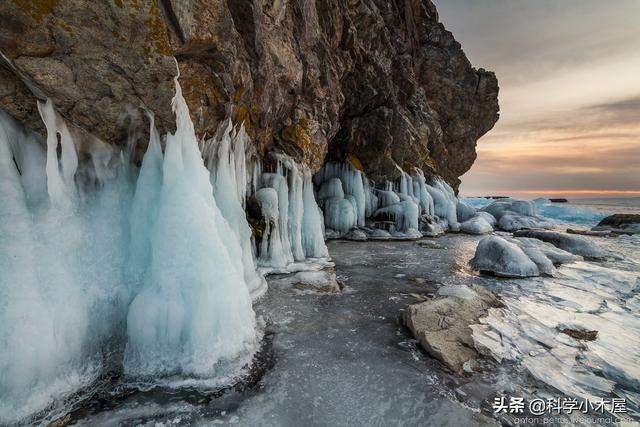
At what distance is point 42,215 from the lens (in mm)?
3539

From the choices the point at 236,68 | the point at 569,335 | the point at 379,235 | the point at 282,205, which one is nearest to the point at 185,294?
the point at 236,68

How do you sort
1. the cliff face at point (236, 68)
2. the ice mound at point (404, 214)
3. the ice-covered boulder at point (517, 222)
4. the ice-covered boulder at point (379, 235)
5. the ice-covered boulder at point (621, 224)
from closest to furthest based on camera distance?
1. the cliff face at point (236, 68)
2. the ice-covered boulder at point (379, 235)
3. the ice mound at point (404, 214)
4. the ice-covered boulder at point (621, 224)
5. the ice-covered boulder at point (517, 222)

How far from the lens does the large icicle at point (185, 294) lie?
3758 mm

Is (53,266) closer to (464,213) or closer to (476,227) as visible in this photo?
(476,227)

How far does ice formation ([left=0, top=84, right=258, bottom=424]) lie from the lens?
10.3 ft

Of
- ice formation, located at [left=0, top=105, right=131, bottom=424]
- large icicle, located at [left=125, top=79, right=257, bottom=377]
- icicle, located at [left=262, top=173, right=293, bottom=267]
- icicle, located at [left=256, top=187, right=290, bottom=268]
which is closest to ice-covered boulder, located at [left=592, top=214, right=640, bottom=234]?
icicle, located at [left=262, top=173, right=293, bottom=267]

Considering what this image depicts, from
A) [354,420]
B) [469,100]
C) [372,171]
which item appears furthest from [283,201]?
[469,100]

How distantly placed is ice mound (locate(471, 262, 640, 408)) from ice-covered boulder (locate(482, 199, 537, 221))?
67.2 feet

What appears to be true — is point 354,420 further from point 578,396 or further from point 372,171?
point 372,171

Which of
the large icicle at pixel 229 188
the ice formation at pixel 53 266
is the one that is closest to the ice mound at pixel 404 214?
the large icicle at pixel 229 188

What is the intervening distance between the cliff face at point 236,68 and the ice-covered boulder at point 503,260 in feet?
24.3

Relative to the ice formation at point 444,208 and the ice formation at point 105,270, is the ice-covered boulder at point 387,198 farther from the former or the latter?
the ice formation at point 105,270

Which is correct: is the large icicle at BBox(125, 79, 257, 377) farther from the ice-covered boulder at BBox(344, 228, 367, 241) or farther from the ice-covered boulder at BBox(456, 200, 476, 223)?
the ice-covered boulder at BBox(456, 200, 476, 223)

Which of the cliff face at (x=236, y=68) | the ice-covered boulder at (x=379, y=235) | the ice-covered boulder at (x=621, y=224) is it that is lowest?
the ice-covered boulder at (x=621, y=224)
